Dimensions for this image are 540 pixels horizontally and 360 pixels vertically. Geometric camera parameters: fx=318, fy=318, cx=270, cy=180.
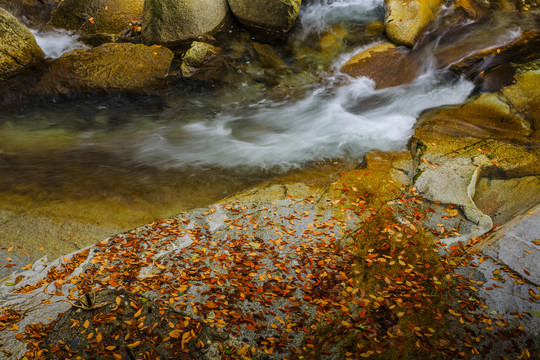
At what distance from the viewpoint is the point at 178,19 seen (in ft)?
30.8

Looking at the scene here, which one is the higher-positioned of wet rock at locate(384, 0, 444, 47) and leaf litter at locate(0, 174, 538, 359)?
wet rock at locate(384, 0, 444, 47)

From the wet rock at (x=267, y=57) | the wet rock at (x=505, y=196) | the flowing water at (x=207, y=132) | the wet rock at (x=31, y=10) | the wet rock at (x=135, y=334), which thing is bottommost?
A: the wet rock at (x=505, y=196)

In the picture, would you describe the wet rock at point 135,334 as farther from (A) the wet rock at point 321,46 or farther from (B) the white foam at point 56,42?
(B) the white foam at point 56,42

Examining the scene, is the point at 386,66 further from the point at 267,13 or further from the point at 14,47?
the point at 14,47

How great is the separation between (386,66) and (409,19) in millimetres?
1574

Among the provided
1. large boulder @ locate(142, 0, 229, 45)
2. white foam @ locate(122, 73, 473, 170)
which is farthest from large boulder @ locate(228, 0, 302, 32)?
white foam @ locate(122, 73, 473, 170)

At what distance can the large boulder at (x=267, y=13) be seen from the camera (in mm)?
9586

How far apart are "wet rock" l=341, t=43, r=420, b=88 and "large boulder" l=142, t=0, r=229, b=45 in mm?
4619

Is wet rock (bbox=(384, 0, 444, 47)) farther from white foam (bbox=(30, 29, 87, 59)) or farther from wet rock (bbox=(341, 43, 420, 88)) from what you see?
white foam (bbox=(30, 29, 87, 59))

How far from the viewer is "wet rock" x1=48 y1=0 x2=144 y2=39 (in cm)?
1034

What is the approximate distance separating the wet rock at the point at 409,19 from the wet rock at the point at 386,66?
0.32 metres

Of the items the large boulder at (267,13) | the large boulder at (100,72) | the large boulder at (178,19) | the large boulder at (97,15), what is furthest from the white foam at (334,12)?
the large boulder at (97,15)

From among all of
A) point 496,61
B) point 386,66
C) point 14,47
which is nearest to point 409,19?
point 386,66

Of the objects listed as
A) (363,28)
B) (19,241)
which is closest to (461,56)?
(363,28)
